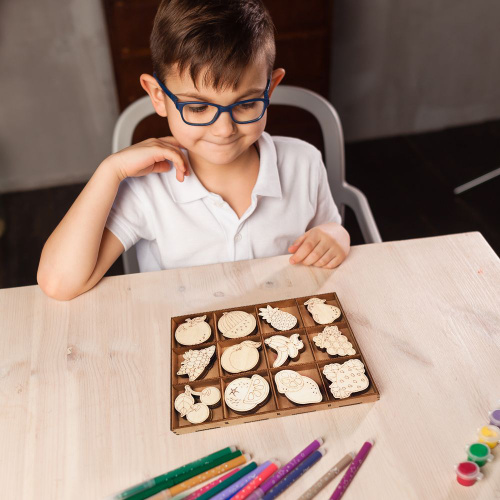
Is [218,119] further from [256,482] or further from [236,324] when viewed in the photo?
[256,482]

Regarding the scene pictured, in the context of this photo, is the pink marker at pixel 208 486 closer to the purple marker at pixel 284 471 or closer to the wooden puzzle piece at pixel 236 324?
the purple marker at pixel 284 471

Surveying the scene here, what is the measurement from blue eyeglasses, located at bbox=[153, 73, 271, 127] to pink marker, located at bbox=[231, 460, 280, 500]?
0.55m

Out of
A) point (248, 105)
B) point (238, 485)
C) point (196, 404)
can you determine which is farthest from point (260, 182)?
→ point (238, 485)

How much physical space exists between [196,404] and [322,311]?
247mm

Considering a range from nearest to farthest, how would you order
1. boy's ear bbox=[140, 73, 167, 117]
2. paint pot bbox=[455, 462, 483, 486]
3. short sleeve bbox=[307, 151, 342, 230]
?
paint pot bbox=[455, 462, 483, 486] → boy's ear bbox=[140, 73, 167, 117] → short sleeve bbox=[307, 151, 342, 230]

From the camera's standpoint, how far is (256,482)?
2.18 ft

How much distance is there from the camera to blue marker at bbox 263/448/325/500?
0.65m

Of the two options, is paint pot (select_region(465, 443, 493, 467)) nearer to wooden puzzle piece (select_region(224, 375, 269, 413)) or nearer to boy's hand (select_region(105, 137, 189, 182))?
wooden puzzle piece (select_region(224, 375, 269, 413))

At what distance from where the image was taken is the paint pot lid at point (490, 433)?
694 millimetres

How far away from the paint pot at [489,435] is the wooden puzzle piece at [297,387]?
20 centimetres

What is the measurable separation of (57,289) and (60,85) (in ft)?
6.20

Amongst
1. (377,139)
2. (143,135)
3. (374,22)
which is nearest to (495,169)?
(377,139)

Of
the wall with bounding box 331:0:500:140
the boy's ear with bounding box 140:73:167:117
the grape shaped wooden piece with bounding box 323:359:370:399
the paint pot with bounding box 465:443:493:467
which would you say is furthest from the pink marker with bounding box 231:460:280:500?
the wall with bounding box 331:0:500:140

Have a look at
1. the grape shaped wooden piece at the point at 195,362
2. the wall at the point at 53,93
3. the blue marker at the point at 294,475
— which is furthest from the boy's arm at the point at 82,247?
the wall at the point at 53,93
